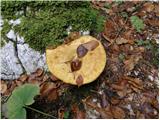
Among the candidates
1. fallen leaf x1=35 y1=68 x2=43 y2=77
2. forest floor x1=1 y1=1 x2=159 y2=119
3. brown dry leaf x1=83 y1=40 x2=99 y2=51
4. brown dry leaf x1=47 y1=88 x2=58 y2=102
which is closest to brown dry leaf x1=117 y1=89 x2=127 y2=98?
forest floor x1=1 y1=1 x2=159 y2=119

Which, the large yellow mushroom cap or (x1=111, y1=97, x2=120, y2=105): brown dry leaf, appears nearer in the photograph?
the large yellow mushroom cap

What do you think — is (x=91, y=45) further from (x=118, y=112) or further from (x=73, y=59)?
(x=118, y=112)

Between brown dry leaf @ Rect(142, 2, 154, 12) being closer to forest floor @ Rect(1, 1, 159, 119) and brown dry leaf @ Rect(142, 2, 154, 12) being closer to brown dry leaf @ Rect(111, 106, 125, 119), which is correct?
forest floor @ Rect(1, 1, 159, 119)

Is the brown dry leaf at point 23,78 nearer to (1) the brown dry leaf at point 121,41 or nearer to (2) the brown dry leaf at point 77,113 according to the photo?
(2) the brown dry leaf at point 77,113

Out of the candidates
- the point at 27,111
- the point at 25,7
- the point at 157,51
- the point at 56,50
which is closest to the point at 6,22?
the point at 25,7

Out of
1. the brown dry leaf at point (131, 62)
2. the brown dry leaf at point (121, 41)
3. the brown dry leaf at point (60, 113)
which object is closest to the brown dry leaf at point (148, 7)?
the brown dry leaf at point (121, 41)

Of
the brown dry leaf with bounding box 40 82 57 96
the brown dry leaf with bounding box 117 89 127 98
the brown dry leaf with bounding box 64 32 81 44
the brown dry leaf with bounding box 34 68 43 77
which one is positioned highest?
the brown dry leaf with bounding box 64 32 81 44

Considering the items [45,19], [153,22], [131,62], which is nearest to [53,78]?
[45,19]
